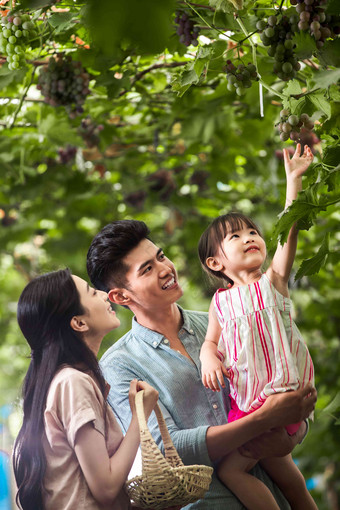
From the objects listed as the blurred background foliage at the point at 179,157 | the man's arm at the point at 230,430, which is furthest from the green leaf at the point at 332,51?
the man's arm at the point at 230,430

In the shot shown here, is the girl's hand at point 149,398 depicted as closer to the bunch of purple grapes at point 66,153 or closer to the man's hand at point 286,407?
the man's hand at point 286,407

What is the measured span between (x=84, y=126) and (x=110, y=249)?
0.73m

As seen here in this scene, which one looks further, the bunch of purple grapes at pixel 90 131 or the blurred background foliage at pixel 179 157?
the bunch of purple grapes at pixel 90 131

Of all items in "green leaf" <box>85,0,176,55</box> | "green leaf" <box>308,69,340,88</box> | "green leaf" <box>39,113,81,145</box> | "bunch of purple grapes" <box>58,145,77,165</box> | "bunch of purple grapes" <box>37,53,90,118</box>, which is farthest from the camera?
"bunch of purple grapes" <box>58,145,77,165</box>

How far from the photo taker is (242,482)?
977 mm

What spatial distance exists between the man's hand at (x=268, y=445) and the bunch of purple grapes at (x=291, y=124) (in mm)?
427

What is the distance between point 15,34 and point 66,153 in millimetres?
989

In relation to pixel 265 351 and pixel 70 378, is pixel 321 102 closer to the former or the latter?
pixel 265 351

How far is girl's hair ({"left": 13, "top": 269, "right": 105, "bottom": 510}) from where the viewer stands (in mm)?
918

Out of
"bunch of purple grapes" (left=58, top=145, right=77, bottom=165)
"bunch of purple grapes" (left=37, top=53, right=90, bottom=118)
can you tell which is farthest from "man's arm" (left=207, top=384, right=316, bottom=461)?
"bunch of purple grapes" (left=58, top=145, right=77, bottom=165)

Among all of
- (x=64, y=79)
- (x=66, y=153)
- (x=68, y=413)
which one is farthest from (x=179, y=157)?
(x=68, y=413)

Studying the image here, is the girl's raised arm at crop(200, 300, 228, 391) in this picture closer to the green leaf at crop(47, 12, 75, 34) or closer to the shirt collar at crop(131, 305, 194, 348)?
the shirt collar at crop(131, 305, 194, 348)

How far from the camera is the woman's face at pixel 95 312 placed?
39.8 inches

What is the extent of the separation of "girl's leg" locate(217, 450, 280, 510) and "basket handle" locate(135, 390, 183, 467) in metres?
0.09
